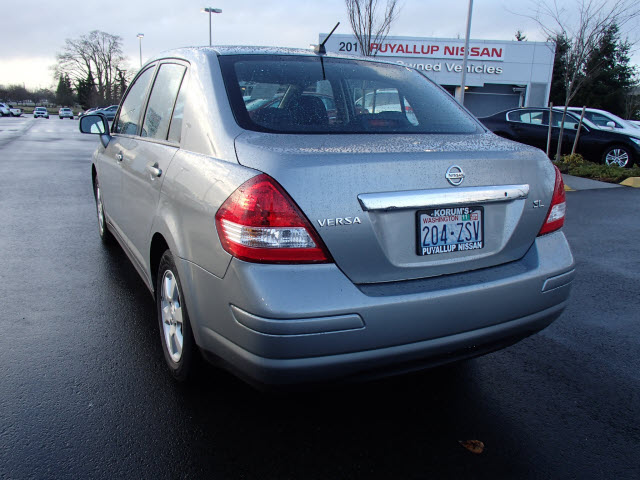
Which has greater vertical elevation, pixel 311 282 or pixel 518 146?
pixel 518 146

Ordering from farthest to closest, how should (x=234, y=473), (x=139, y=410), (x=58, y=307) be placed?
1. (x=58, y=307)
2. (x=139, y=410)
3. (x=234, y=473)

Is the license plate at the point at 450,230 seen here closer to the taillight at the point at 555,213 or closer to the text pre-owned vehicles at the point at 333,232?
the text pre-owned vehicles at the point at 333,232

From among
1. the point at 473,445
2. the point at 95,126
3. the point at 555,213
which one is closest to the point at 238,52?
the point at 555,213

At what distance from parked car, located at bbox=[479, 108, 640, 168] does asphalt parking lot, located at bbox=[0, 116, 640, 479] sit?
10577 millimetres

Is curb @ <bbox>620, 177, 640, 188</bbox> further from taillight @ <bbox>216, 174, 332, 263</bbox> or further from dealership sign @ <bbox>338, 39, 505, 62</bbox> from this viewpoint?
dealership sign @ <bbox>338, 39, 505, 62</bbox>

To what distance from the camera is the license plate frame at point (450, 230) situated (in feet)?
7.06

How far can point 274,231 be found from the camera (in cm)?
198

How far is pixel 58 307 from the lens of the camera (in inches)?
150

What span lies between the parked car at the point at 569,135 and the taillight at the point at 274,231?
1278 cm

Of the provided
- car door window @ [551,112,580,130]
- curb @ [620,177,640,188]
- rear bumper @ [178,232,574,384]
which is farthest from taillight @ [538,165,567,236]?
car door window @ [551,112,580,130]

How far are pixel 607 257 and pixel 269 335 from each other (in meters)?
4.72

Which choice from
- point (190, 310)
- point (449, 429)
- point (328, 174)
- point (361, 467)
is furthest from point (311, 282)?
point (449, 429)

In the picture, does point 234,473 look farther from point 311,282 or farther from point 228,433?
point 311,282

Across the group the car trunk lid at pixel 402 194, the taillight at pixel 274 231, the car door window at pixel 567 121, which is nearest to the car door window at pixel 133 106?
the car trunk lid at pixel 402 194
